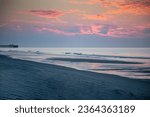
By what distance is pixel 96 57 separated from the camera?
14.9ft

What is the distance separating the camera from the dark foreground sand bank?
3632mm

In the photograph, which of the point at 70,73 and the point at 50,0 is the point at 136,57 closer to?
the point at 70,73

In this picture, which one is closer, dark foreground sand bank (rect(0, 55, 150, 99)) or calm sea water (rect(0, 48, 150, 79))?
dark foreground sand bank (rect(0, 55, 150, 99))

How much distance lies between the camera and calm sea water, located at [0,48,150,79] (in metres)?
4.05

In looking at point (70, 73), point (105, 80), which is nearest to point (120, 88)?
point (105, 80)

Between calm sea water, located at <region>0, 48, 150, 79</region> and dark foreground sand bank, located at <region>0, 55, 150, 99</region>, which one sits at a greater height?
calm sea water, located at <region>0, 48, 150, 79</region>

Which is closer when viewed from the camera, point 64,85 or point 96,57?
point 64,85

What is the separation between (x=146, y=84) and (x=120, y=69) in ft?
1.79

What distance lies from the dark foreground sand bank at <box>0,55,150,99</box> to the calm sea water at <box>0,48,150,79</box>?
0.16 meters

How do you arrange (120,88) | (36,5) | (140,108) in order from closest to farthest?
(140,108), (120,88), (36,5)

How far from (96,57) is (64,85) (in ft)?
3.15

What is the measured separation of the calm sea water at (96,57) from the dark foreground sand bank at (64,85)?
0.16 m

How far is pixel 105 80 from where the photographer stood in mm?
3984

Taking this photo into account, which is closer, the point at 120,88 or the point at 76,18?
the point at 120,88
